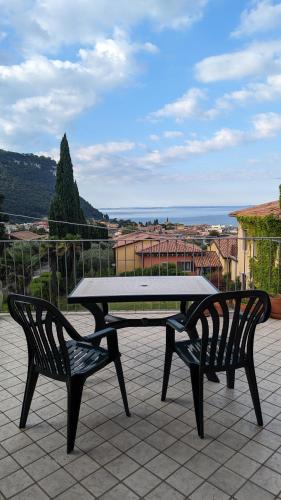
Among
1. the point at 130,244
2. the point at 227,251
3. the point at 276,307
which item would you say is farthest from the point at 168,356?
the point at 130,244

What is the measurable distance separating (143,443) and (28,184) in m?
26.5

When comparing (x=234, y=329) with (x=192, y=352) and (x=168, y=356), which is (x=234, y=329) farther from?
(x=168, y=356)

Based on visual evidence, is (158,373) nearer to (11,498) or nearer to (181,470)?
(181,470)

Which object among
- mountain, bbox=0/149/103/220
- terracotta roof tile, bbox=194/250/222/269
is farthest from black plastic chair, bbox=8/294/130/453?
mountain, bbox=0/149/103/220

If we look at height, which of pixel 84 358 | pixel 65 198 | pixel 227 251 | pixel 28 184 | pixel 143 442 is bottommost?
pixel 143 442

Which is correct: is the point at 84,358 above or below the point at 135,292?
below

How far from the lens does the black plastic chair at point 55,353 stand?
1.91 meters

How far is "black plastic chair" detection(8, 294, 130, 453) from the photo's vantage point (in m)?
1.91

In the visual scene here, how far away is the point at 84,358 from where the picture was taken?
2.23m

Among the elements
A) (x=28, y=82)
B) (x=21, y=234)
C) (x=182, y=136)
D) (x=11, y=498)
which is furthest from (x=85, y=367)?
(x=182, y=136)

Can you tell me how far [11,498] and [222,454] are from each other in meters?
1.08

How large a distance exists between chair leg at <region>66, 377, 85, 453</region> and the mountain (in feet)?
67.5

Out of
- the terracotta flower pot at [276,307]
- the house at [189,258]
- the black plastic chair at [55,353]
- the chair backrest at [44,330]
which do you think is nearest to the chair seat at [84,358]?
the black plastic chair at [55,353]

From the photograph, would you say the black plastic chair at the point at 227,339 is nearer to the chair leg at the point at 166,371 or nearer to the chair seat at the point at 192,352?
the chair seat at the point at 192,352
